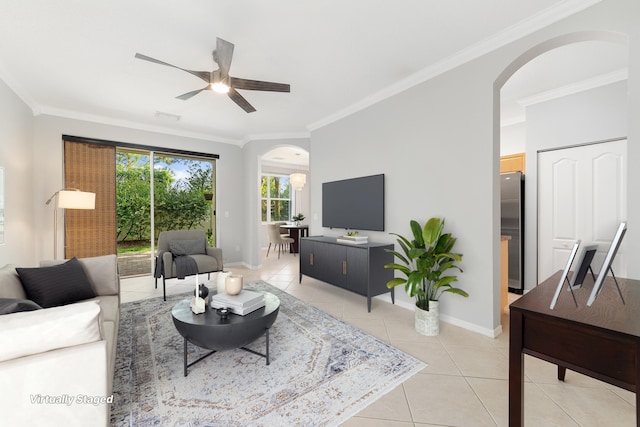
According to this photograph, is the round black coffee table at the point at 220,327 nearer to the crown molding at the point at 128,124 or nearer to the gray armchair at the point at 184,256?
the gray armchair at the point at 184,256

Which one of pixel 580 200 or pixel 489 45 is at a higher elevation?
pixel 489 45

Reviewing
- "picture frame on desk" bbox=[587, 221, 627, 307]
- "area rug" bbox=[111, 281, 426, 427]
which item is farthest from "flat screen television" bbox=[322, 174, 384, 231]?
"picture frame on desk" bbox=[587, 221, 627, 307]

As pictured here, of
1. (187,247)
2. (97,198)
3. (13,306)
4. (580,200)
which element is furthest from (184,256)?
(580,200)

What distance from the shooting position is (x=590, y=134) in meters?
3.22

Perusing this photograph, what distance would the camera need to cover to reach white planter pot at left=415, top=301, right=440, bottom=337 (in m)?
2.55

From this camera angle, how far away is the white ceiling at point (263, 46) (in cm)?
206

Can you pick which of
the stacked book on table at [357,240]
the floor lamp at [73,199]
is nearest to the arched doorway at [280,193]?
the stacked book on table at [357,240]

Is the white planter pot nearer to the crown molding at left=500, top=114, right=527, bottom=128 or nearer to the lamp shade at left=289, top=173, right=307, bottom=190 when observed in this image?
the crown molding at left=500, top=114, right=527, bottom=128

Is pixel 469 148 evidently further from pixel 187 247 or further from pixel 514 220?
pixel 187 247

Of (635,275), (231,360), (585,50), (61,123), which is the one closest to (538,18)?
(585,50)

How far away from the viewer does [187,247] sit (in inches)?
162

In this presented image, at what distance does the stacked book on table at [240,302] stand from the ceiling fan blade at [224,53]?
1870 mm

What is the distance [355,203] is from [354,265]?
38.8 inches

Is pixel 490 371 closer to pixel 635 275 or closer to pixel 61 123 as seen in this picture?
pixel 635 275
